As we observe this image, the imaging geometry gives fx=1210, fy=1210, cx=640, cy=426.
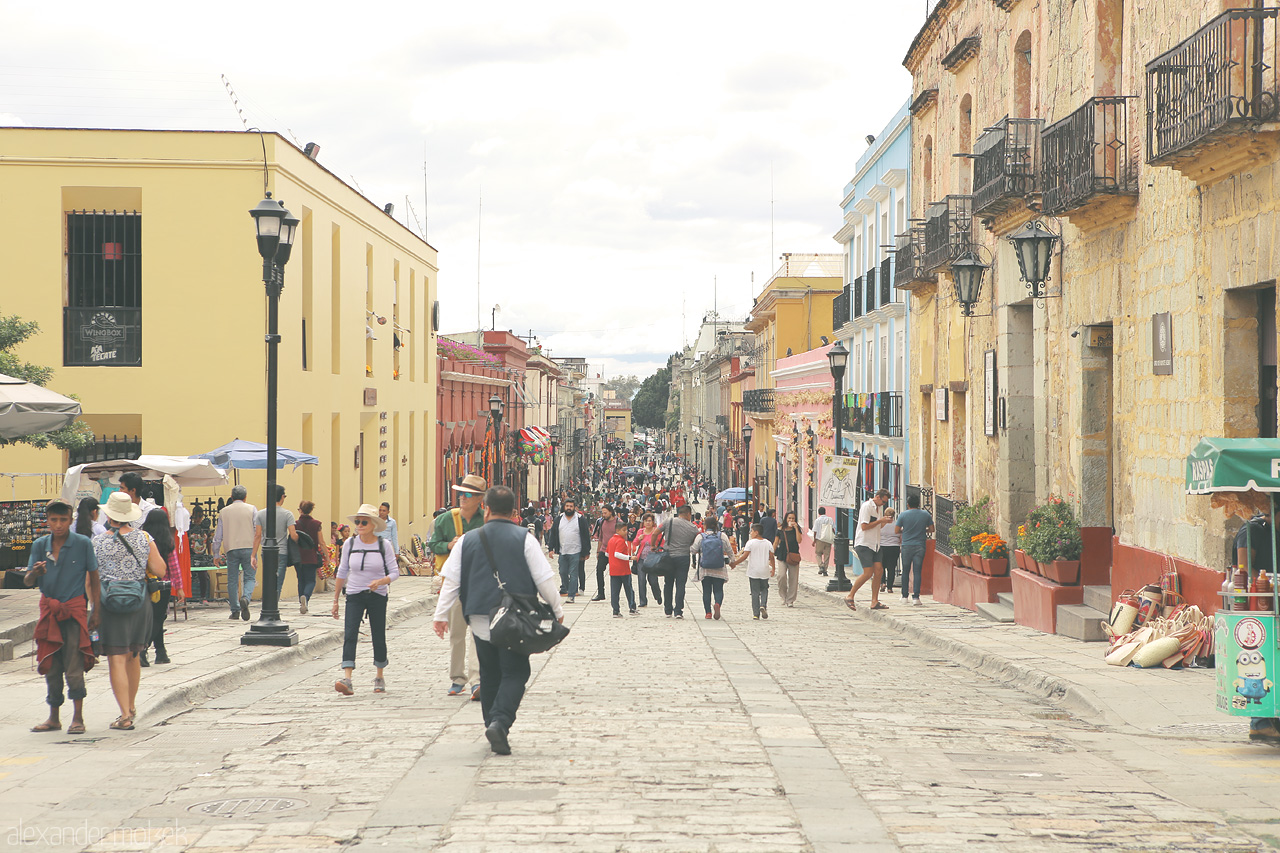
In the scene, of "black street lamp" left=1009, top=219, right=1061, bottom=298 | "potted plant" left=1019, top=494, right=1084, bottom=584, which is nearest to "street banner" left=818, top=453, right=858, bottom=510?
"potted plant" left=1019, top=494, right=1084, bottom=584

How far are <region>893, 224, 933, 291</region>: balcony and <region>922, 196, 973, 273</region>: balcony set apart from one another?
1.59 ft

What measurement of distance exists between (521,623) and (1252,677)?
170 inches

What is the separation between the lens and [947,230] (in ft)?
63.4

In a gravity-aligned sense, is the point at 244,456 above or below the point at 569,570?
above

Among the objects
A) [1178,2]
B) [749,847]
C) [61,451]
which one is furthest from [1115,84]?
[61,451]

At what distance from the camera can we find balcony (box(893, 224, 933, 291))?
70.4ft

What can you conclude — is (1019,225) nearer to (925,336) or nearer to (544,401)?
(925,336)

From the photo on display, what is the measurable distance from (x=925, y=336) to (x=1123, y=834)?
58.4 feet

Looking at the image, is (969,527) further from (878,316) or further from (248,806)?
(248,806)

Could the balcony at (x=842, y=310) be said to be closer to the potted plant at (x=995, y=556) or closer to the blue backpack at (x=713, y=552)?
the potted plant at (x=995, y=556)

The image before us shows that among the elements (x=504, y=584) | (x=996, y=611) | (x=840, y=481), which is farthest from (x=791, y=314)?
(x=504, y=584)

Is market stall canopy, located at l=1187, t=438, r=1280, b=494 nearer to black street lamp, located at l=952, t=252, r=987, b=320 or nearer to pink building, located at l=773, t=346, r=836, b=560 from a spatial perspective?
black street lamp, located at l=952, t=252, r=987, b=320

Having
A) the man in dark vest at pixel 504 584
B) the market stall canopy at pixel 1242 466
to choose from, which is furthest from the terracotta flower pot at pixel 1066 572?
the man in dark vest at pixel 504 584

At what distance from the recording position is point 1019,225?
16188mm
